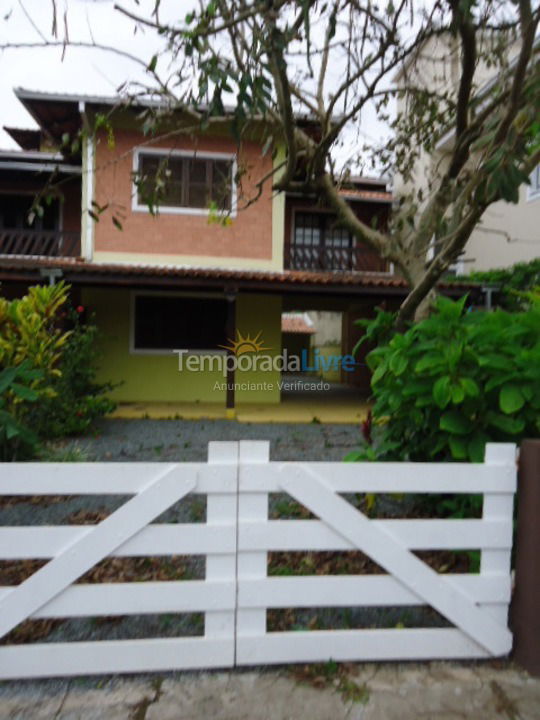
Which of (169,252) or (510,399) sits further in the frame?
(169,252)

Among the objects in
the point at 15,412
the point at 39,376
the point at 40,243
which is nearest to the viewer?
the point at 39,376

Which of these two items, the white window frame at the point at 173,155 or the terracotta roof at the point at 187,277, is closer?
the terracotta roof at the point at 187,277

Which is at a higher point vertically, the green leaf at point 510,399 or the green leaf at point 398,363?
the green leaf at point 398,363

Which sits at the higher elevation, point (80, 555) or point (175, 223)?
point (175, 223)

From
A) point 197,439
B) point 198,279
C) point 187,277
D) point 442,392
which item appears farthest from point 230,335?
point 442,392

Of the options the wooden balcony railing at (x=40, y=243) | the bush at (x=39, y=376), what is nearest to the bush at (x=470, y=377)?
the bush at (x=39, y=376)

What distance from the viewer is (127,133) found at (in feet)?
31.3

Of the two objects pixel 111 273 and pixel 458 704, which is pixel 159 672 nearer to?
pixel 458 704

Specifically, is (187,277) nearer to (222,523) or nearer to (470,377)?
(470,377)

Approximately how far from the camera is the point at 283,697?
1.84 metres

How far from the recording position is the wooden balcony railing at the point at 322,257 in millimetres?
11594

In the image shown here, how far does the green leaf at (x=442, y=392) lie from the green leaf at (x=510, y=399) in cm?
24

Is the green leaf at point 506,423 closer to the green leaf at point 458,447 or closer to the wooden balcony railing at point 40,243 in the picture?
the green leaf at point 458,447

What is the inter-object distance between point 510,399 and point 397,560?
92cm
